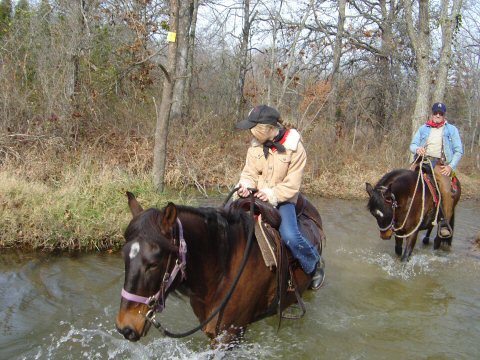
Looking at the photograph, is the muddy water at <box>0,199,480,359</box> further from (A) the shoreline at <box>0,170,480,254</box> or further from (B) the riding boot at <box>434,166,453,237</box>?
(B) the riding boot at <box>434,166,453,237</box>

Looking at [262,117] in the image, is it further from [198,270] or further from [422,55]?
[422,55]

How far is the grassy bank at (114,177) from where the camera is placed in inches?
254

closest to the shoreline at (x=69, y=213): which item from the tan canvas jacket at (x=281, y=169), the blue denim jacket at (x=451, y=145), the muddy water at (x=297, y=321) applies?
the muddy water at (x=297, y=321)

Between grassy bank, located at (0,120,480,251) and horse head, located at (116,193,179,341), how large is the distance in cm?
418

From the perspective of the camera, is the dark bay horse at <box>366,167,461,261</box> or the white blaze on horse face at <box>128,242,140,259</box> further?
the dark bay horse at <box>366,167,461,261</box>

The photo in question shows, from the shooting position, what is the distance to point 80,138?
12.3 metres

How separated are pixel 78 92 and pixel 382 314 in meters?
10.7

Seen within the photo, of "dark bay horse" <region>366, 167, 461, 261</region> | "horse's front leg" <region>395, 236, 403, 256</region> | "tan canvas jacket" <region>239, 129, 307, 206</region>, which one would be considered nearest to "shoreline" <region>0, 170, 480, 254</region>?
"tan canvas jacket" <region>239, 129, 307, 206</region>

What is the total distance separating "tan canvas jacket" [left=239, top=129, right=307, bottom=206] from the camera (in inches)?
154

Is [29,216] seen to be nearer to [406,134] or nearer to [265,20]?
[265,20]

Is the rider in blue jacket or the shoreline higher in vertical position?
the rider in blue jacket

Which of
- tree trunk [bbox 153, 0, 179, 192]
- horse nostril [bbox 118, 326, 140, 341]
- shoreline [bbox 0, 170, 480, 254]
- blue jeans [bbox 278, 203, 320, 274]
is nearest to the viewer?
horse nostril [bbox 118, 326, 140, 341]

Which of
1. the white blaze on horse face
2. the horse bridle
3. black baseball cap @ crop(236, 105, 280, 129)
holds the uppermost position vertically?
black baseball cap @ crop(236, 105, 280, 129)

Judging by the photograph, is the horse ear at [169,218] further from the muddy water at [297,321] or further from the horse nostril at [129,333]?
the muddy water at [297,321]
